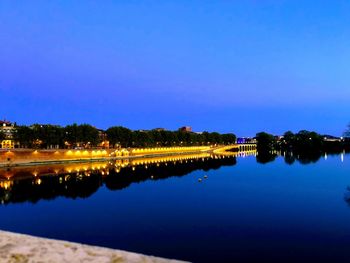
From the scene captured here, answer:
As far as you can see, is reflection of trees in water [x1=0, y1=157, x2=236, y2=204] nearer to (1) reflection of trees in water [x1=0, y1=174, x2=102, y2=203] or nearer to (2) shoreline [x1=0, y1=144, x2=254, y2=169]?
(1) reflection of trees in water [x1=0, y1=174, x2=102, y2=203]

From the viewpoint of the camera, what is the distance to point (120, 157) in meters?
103

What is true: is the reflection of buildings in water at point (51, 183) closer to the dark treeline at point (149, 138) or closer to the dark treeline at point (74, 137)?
the dark treeline at point (74, 137)

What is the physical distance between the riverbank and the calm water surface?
11582 millimetres

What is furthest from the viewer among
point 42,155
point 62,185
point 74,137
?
point 74,137

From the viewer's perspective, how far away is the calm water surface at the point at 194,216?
1978 centimetres

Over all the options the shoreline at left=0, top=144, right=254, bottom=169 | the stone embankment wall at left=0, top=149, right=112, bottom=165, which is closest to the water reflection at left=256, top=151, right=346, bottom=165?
the shoreline at left=0, top=144, right=254, bottom=169

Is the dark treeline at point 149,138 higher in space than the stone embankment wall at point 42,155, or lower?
higher

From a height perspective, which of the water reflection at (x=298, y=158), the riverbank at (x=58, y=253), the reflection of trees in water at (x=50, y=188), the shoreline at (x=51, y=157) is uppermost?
the shoreline at (x=51, y=157)

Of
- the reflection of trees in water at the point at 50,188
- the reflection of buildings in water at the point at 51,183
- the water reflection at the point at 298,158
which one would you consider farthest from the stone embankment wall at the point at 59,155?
the water reflection at the point at 298,158

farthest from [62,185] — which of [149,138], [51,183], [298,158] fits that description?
[149,138]

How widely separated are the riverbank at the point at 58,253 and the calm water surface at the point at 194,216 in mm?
11582

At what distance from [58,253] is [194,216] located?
74.5 feet

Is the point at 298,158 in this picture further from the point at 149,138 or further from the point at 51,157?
the point at 51,157

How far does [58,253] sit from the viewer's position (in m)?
7.05
